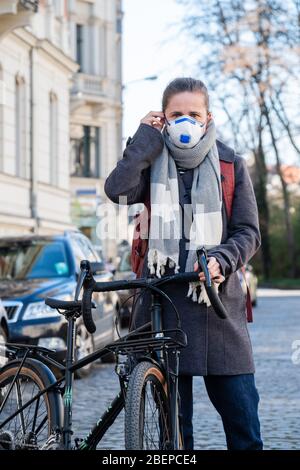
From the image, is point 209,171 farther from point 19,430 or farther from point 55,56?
point 55,56

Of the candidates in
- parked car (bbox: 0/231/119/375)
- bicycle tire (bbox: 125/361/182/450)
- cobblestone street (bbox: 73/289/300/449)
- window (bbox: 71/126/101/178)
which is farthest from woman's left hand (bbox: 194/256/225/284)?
window (bbox: 71/126/101/178)

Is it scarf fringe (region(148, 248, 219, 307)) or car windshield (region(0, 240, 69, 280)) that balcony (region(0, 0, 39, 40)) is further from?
scarf fringe (region(148, 248, 219, 307))

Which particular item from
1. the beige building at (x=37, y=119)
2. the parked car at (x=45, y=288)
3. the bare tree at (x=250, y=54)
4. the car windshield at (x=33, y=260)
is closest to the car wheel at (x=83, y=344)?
the parked car at (x=45, y=288)

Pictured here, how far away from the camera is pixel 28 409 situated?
14.7 ft

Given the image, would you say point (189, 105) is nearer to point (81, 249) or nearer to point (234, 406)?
point (234, 406)

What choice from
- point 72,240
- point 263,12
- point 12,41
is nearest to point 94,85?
point 263,12

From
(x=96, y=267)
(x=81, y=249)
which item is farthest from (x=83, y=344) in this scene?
(x=81, y=249)

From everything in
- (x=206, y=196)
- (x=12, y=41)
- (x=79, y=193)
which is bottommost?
(x=206, y=196)

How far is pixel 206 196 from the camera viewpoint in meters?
4.57

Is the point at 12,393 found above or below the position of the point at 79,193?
below

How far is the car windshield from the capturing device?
508 inches

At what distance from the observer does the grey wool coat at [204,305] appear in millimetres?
4586

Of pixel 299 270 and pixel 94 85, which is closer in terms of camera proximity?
pixel 94 85

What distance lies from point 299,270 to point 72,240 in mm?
49280
